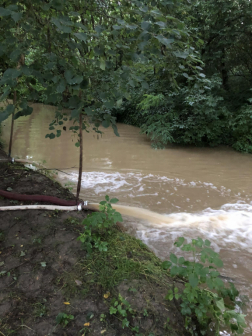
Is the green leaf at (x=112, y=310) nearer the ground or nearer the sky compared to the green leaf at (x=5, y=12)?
nearer the ground

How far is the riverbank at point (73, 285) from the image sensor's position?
5.22 feet

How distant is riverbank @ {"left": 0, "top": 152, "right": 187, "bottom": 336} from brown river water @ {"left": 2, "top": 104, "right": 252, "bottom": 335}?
97 cm

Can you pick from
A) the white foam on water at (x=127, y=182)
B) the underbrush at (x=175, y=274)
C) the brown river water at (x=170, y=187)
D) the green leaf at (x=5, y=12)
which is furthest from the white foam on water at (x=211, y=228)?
the green leaf at (x=5, y=12)

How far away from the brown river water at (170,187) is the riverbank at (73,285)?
3.18 feet

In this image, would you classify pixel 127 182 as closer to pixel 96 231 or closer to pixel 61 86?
pixel 96 231

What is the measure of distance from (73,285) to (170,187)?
3.90 m

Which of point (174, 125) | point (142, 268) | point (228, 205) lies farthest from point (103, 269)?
point (174, 125)

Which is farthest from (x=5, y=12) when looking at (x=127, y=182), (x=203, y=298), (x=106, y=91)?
(x=127, y=182)

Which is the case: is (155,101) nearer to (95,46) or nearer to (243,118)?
(243,118)

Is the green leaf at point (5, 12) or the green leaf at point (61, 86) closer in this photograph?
the green leaf at point (5, 12)

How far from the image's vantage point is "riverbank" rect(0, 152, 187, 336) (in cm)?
159

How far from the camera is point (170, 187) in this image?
5441mm

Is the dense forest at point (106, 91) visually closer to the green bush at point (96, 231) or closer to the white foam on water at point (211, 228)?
the green bush at point (96, 231)

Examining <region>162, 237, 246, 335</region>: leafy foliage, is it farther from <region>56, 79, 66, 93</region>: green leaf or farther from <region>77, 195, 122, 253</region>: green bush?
<region>56, 79, 66, 93</region>: green leaf
